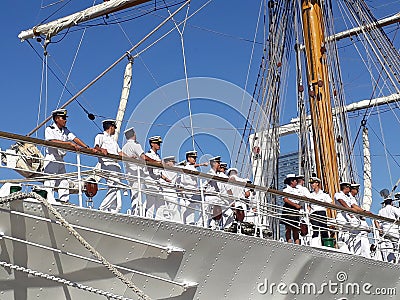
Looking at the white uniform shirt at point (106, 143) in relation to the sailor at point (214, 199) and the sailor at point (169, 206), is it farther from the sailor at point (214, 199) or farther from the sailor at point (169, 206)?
the sailor at point (214, 199)

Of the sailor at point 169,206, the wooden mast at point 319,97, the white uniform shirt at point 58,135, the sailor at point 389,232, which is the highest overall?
the wooden mast at point 319,97

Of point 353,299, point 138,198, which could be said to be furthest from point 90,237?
point 353,299

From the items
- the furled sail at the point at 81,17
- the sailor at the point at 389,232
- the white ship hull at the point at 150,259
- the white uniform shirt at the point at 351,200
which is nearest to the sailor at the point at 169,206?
the white ship hull at the point at 150,259

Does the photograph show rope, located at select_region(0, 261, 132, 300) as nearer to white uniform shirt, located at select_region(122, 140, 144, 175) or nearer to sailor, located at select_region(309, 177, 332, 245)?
white uniform shirt, located at select_region(122, 140, 144, 175)

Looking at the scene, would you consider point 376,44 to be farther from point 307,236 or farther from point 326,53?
point 307,236

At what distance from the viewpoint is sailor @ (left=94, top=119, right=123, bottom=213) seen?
27.4 feet

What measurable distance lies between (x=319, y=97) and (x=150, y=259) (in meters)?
8.91

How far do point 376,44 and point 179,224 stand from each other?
45.0 feet

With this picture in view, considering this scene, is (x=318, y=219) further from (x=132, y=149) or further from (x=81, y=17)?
(x=81, y=17)

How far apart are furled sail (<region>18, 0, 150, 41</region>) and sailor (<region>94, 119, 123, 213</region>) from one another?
270 inches

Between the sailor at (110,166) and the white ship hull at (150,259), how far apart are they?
704 millimetres

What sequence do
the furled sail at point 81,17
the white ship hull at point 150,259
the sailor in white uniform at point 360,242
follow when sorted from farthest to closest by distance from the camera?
1. the furled sail at point 81,17
2. the sailor in white uniform at point 360,242
3. the white ship hull at point 150,259

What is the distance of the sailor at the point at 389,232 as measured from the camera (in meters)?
12.2

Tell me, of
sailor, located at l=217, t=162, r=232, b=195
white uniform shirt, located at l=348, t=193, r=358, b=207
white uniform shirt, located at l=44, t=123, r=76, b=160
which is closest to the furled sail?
sailor, located at l=217, t=162, r=232, b=195
